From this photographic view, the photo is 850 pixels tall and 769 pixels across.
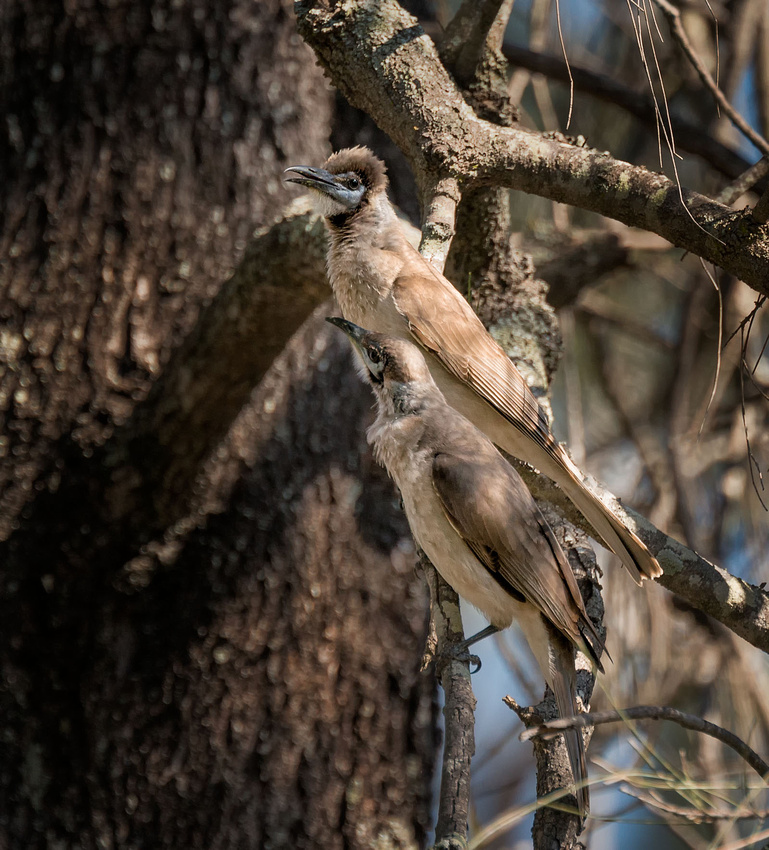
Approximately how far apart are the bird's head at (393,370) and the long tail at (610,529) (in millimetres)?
534

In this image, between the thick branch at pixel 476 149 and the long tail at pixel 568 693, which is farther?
the thick branch at pixel 476 149

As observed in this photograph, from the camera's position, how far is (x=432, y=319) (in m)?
3.46

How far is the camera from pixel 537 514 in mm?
3039

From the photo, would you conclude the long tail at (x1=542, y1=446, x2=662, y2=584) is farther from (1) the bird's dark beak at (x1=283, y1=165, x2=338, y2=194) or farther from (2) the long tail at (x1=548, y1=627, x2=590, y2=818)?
(1) the bird's dark beak at (x1=283, y1=165, x2=338, y2=194)

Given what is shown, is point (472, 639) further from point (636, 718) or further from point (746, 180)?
point (746, 180)

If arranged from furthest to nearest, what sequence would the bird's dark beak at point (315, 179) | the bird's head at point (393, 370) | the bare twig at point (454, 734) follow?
the bird's dark beak at point (315, 179) < the bird's head at point (393, 370) < the bare twig at point (454, 734)

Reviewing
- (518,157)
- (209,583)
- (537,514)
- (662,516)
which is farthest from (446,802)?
(662,516)

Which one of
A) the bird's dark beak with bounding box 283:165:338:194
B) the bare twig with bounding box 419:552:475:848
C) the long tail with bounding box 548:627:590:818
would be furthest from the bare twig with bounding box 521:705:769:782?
the bird's dark beak with bounding box 283:165:338:194

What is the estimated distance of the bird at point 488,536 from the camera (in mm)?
2836

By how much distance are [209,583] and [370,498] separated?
2.78 ft

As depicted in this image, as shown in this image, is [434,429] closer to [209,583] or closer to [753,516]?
[209,583]

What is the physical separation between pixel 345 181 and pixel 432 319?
2.66 ft

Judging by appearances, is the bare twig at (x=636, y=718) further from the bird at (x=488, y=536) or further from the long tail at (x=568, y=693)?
the bird at (x=488, y=536)

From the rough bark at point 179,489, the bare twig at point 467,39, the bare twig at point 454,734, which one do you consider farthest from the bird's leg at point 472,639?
the bare twig at point 467,39
